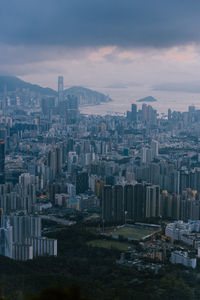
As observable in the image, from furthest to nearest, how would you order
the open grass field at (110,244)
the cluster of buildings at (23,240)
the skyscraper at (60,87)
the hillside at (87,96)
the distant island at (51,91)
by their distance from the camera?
the hillside at (87,96) < the skyscraper at (60,87) < the distant island at (51,91) < the open grass field at (110,244) < the cluster of buildings at (23,240)

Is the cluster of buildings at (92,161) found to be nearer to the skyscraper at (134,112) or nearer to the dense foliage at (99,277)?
the skyscraper at (134,112)

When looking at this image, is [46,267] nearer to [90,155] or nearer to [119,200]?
[119,200]

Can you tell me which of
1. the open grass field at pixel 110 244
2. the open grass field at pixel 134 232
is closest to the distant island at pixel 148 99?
the open grass field at pixel 134 232

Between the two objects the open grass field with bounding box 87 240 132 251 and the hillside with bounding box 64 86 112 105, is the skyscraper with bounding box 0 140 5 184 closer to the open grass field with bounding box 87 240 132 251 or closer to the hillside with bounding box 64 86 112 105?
the hillside with bounding box 64 86 112 105

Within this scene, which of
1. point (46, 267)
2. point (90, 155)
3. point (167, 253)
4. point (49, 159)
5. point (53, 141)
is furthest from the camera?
point (53, 141)

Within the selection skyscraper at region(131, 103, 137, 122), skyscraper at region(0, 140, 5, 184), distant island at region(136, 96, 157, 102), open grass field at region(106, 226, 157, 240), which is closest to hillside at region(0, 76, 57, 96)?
skyscraper at region(0, 140, 5, 184)

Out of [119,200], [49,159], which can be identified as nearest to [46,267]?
[119,200]
